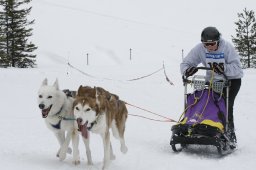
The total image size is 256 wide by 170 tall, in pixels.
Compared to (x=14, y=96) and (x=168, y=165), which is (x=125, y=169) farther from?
(x=14, y=96)

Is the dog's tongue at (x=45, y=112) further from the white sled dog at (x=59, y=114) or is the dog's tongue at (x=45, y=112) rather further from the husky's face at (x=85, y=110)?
the husky's face at (x=85, y=110)

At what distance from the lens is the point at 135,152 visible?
5.88m

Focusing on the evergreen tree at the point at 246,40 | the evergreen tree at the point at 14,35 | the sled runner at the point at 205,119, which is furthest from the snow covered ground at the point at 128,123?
the evergreen tree at the point at 246,40

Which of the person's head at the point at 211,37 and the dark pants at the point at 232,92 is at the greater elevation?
the person's head at the point at 211,37

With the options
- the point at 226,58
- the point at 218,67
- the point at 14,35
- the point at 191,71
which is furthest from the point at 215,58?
the point at 14,35

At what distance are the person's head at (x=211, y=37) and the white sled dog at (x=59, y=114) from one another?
6.48 feet

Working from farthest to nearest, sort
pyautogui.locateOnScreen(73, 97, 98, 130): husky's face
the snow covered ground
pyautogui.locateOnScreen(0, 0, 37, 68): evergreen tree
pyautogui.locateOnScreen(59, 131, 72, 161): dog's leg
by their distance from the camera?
pyautogui.locateOnScreen(0, 0, 37, 68): evergreen tree
the snow covered ground
pyautogui.locateOnScreen(59, 131, 72, 161): dog's leg
pyautogui.locateOnScreen(73, 97, 98, 130): husky's face

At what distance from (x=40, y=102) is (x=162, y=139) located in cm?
272

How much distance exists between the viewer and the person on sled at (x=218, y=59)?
580 cm

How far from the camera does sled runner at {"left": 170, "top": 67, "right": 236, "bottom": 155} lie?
18.1ft

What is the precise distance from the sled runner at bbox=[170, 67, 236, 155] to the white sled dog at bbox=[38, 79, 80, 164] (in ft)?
4.60

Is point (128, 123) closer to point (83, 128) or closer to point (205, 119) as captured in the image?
point (205, 119)

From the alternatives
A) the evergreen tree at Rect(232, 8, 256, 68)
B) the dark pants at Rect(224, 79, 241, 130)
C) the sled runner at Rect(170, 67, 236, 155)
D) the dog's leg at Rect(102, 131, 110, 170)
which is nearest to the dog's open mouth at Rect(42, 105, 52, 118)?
the dog's leg at Rect(102, 131, 110, 170)

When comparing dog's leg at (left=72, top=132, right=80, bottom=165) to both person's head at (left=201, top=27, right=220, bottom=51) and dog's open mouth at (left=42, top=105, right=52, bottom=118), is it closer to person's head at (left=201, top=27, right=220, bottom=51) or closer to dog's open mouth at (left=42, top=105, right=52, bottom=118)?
dog's open mouth at (left=42, top=105, right=52, bottom=118)
